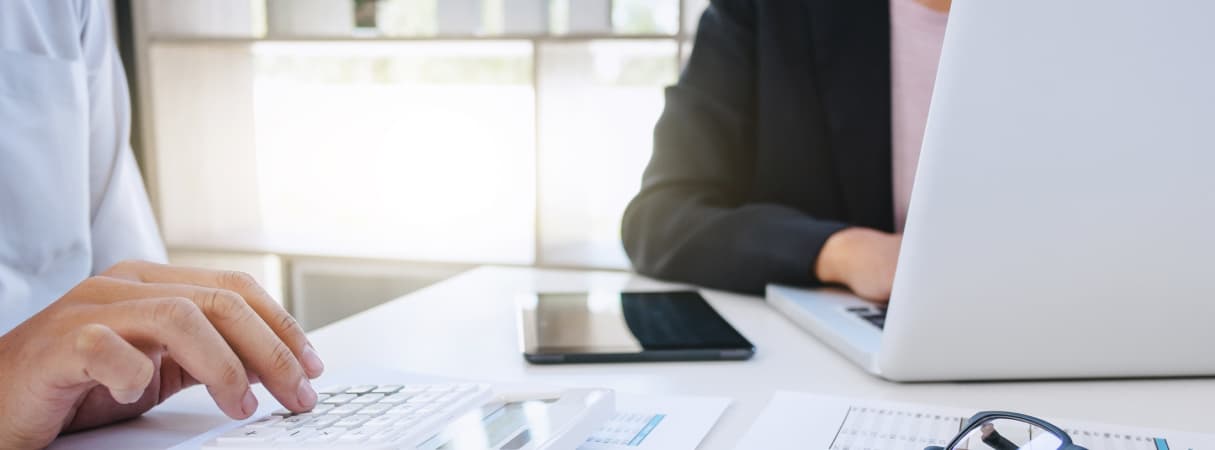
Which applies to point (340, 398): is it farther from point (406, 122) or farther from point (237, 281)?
point (406, 122)

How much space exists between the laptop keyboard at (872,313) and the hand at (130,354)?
0.44 m

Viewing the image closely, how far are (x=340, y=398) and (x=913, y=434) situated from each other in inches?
11.9

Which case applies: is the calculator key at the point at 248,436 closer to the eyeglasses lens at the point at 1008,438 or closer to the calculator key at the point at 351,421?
the calculator key at the point at 351,421

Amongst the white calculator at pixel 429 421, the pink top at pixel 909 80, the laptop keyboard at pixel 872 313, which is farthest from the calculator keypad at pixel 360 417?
the pink top at pixel 909 80

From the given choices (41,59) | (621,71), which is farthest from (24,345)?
(621,71)

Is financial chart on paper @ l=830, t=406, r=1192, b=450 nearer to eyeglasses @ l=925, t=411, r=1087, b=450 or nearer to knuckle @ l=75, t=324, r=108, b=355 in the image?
eyeglasses @ l=925, t=411, r=1087, b=450

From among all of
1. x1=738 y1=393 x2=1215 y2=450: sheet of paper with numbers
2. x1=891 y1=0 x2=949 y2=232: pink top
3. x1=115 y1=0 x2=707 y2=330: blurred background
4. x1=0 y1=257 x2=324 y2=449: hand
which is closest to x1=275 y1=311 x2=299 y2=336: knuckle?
x1=0 y1=257 x2=324 y2=449: hand

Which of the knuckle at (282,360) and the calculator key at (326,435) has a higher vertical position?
the knuckle at (282,360)

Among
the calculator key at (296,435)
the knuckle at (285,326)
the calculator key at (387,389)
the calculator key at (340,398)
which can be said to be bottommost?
the calculator key at (340,398)

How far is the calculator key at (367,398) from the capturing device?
1.50 feet

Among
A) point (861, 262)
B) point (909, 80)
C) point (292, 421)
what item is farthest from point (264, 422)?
point (909, 80)

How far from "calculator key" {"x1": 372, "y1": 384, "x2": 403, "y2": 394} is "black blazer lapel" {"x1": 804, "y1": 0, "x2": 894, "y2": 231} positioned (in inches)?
30.6

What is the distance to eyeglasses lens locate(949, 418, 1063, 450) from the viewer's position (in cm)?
41

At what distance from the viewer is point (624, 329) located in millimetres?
699
